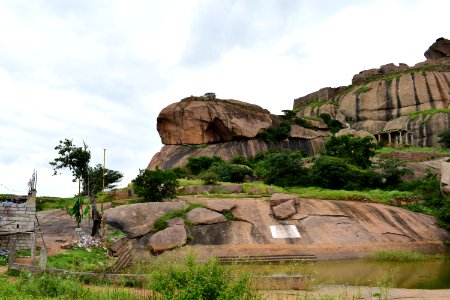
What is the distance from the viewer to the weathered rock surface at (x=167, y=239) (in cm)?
1780

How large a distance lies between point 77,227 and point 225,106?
29926mm

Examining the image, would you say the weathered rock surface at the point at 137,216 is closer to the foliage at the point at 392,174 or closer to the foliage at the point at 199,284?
the foliage at the point at 199,284

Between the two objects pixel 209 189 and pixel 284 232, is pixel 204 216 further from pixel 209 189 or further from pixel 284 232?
pixel 209 189

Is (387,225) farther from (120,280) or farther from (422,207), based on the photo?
(120,280)

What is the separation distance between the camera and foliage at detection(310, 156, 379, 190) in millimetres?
27906

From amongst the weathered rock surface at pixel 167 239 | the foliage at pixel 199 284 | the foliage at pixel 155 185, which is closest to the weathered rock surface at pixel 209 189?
the foliage at pixel 155 185

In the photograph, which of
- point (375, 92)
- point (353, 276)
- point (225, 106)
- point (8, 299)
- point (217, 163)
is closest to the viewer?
point (8, 299)

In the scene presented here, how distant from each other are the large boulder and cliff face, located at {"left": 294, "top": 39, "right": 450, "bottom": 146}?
658 inches

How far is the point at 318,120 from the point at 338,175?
90.3ft

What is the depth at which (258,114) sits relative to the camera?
49531 millimetres

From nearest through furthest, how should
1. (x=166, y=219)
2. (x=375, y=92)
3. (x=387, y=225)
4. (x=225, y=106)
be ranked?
1. (x=166, y=219)
2. (x=387, y=225)
3. (x=225, y=106)
4. (x=375, y=92)

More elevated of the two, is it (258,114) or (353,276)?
(258,114)

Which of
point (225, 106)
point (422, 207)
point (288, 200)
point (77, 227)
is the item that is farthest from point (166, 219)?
point (225, 106)

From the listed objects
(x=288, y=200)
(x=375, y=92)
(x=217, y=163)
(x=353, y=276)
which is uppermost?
(x=375, y=92)
